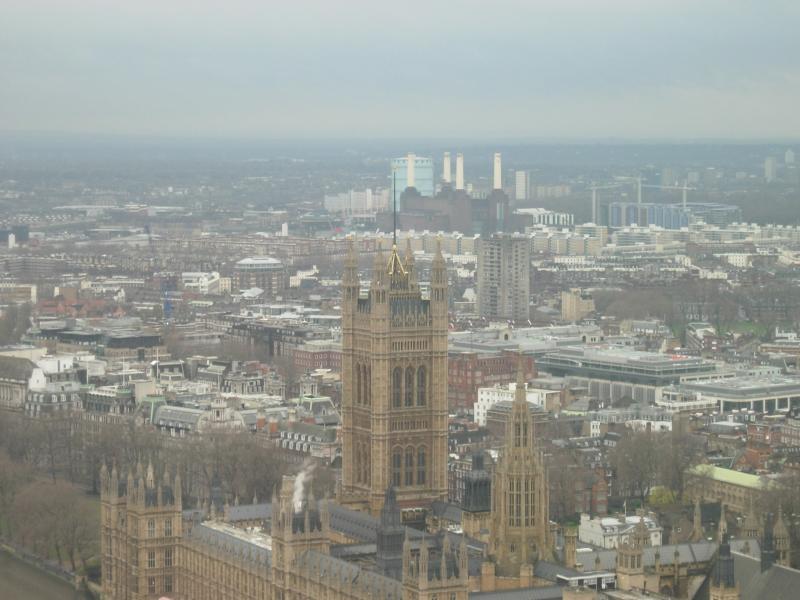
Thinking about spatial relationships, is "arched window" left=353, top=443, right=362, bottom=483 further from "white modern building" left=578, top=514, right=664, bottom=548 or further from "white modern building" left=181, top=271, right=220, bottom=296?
"white modern building" left=181, top=271, right=220, bottom=296

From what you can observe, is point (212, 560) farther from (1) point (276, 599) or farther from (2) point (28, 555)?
(2) point (28, 555)

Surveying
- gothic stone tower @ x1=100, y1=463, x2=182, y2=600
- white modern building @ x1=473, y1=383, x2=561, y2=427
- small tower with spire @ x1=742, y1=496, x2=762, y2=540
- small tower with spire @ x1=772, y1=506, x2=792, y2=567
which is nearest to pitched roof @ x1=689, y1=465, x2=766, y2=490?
small tower with spire @ x1=742, y1=496, x2=762, y2=540

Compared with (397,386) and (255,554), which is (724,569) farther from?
(397,386)

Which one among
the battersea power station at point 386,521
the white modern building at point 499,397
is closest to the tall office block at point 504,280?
the white modern building at point 499,397

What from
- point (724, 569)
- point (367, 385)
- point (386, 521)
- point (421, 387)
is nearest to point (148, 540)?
point (367, 385)

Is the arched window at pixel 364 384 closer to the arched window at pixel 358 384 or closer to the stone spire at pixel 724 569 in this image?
the arched window at pixel 358 384

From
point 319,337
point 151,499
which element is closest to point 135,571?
point 151,499
